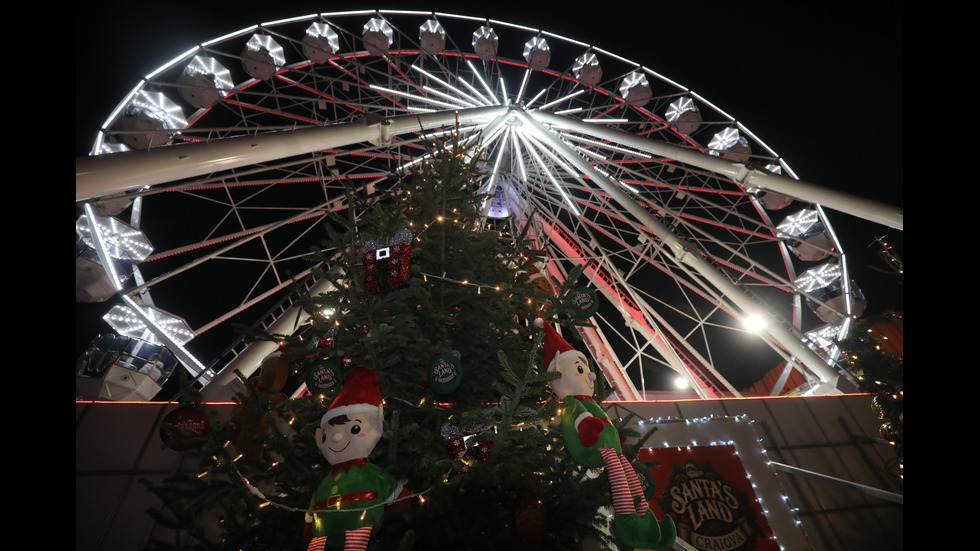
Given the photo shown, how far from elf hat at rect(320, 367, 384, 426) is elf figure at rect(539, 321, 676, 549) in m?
1.05

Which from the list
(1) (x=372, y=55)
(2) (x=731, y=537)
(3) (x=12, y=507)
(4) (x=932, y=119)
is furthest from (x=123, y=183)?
(1) (x=372, y=55)

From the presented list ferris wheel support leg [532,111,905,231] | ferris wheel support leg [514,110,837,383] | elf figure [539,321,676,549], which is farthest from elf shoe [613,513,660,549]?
ferris wheel support leg [514,110,837,383]

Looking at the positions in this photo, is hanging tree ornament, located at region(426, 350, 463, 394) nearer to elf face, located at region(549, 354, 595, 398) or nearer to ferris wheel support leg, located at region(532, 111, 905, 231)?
elf face, located at region(549, 354, 595, 398)

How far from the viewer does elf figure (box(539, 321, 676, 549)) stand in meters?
2.44

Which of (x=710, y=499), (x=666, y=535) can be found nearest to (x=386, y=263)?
(x=666, y=535)

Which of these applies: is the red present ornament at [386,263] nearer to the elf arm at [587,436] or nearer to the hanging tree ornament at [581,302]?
the hanging tree ornament at [581,302]

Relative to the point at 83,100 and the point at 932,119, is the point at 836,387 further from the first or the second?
the point at 83,100

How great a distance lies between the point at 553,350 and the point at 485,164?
6455 mm

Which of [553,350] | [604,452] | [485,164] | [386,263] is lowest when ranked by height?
[604,452]

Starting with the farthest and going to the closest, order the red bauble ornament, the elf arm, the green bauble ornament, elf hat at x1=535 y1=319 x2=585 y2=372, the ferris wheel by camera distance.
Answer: the ferris wheel < elf hat at x1=535 y1=319 x2=585 y2=372 < the red bauble ornament < the green bauble ornament < the elf arm

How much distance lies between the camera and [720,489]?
4492mm

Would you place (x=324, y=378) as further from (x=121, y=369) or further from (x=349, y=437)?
(x=121, y=369)

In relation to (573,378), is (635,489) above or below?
below

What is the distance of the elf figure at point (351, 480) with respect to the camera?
225 cm
